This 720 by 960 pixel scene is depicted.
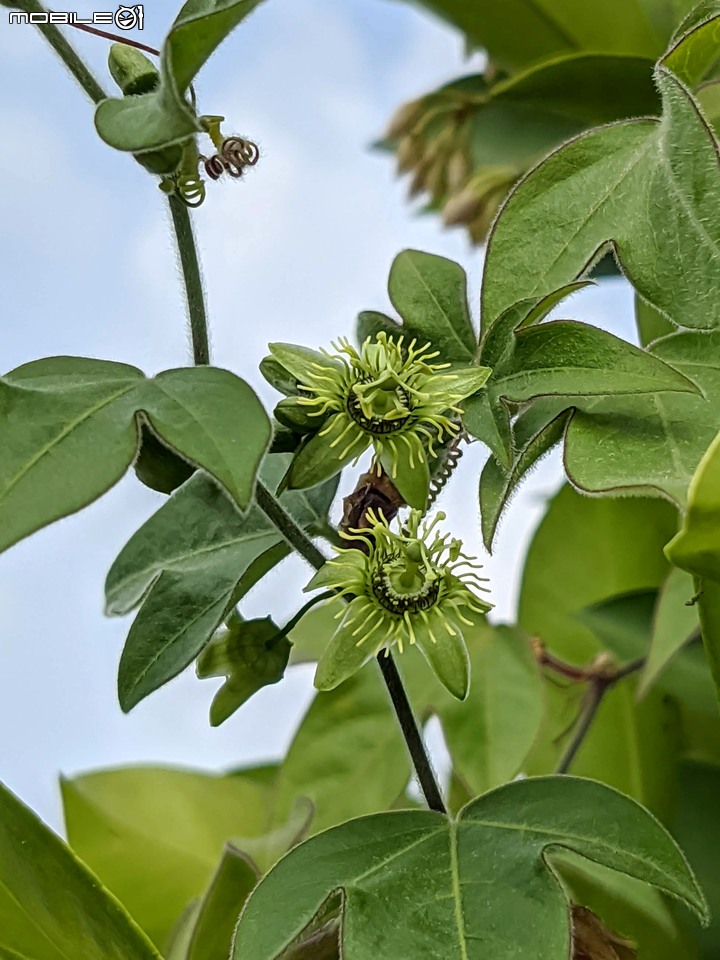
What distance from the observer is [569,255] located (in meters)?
0.41

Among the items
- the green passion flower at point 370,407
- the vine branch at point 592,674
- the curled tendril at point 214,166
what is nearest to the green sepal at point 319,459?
the green passion flower at point 370,407

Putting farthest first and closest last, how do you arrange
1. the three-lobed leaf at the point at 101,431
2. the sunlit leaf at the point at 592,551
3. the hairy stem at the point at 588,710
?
the sunlit leaf at the point at 592,551 < the hairy stem at the point at 588,710 < the three-lobed leaf at the point at 101,431

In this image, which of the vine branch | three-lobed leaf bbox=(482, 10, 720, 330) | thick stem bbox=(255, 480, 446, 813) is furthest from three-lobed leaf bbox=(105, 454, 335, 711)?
the vine branch

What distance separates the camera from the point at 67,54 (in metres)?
0.35

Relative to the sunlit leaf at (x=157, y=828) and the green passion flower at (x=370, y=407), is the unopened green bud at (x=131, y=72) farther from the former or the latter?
the sunlit leaf at (x=157, y=828)

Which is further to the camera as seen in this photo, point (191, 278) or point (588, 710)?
point (588, 710)

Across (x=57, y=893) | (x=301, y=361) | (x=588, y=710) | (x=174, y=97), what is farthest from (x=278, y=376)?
(x=588, y=710)

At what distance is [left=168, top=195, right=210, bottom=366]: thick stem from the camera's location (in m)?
0.36

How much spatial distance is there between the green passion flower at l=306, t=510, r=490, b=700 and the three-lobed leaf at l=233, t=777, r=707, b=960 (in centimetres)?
6

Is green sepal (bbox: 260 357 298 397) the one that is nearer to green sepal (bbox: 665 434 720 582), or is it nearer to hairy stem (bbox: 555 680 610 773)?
green sepal (bbox: 665 434 720 582)

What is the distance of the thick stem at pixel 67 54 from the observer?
35 centimetres

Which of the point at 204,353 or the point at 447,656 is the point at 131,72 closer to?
the point at 204,353

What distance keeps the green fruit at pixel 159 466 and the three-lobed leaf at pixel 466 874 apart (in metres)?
0.14

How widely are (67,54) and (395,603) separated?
22 cm
